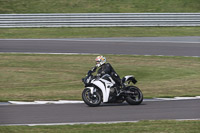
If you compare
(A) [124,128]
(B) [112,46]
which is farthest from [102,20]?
(A) [124,128]

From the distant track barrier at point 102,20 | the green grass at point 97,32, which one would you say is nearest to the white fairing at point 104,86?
the green grass at point 97,32

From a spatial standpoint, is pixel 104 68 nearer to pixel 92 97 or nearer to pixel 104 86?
pixel 104 86

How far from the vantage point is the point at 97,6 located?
36625mm

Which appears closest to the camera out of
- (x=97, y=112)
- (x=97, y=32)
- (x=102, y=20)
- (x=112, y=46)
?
(x=97, y=112)

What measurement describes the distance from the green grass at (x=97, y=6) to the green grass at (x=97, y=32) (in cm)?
379

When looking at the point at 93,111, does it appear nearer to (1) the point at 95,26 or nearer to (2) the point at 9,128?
(2) the point at 9,128

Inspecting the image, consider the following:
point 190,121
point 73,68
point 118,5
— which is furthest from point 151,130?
point 118,5

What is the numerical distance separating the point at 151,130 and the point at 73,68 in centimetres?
1135

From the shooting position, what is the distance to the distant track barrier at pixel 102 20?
31.6 metres

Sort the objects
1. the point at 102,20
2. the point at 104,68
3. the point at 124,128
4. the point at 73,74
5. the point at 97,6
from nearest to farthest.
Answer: the point at 124,128 → the point at 104,68 → the point at 73,74 → the point at 102,20 → the point at 97,6

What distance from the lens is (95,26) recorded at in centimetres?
3216

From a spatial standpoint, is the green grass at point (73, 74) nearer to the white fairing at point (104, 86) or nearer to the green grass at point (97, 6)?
the white fairing at point (104, 86)

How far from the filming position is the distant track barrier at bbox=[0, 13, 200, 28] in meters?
31.6

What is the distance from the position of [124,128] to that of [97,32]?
2181cm
